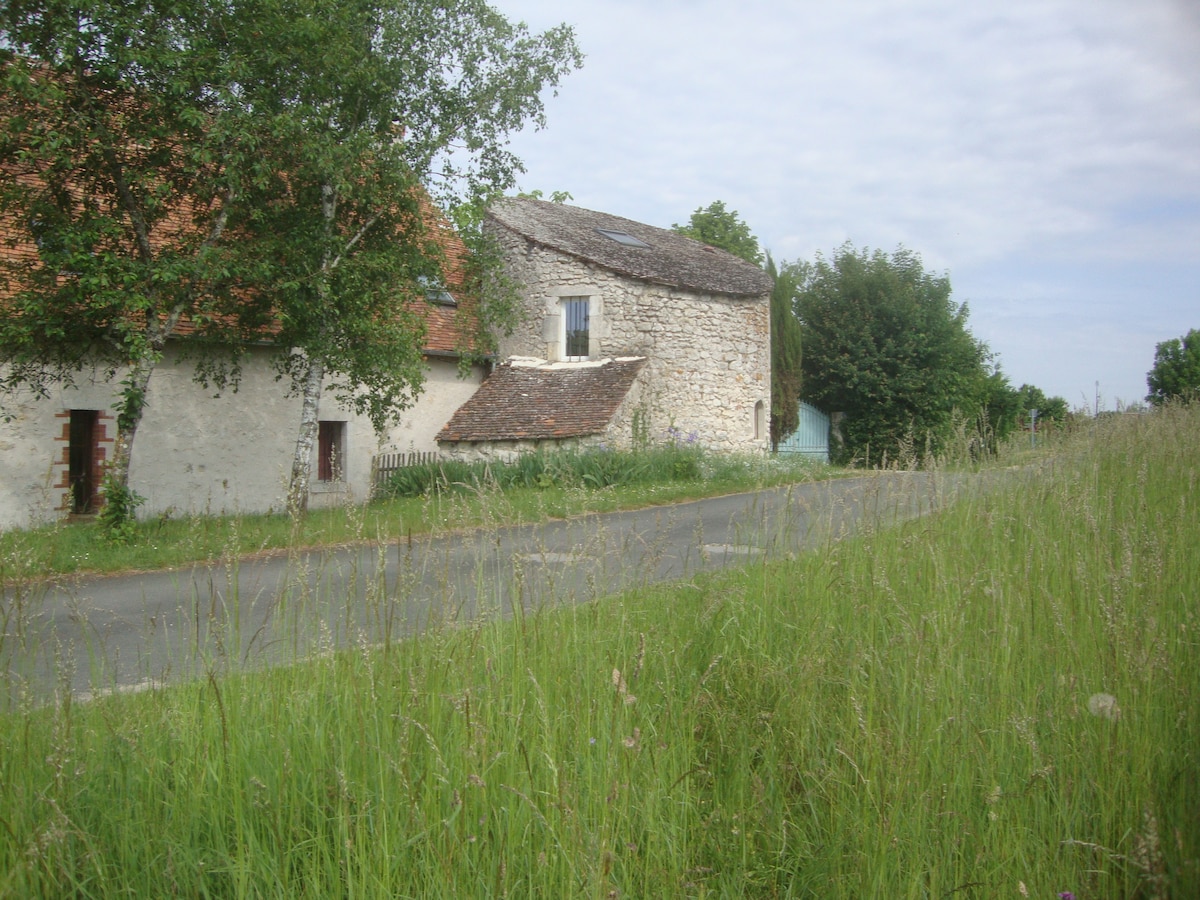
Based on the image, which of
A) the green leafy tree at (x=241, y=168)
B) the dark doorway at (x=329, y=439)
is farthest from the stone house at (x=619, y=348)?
the green leafy tree at (x=241, y=168)

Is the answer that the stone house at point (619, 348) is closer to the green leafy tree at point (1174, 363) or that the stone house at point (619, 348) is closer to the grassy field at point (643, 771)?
the grassy field at point (643, 771)

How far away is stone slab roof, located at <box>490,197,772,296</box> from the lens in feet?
71.2

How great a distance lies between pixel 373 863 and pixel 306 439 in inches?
530

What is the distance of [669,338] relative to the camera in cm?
2133

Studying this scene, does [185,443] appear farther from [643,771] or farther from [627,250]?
[643,771]

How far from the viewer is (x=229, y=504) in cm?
1738

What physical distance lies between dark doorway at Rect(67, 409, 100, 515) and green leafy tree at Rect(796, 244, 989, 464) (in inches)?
930

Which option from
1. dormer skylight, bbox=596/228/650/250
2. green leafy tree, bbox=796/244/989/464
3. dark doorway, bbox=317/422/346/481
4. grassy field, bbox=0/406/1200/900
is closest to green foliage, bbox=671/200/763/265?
green leafy tree, bbox=796/244/989/464

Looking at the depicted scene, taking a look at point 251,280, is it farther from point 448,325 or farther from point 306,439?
point 448,325

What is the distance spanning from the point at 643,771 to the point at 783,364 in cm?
2834

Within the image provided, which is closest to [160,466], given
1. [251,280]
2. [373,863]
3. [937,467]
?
[251,280]

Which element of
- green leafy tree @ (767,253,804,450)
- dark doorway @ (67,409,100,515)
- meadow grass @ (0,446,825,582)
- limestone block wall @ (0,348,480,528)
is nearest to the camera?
meadow grass @ (0,446,825,582)

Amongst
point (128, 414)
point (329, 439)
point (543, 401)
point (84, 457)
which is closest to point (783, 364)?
point (543, 401)

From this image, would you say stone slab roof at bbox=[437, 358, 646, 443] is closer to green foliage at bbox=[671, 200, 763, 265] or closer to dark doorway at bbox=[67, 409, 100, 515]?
dark doorway at bbox=[67, 409, 100, 515]
